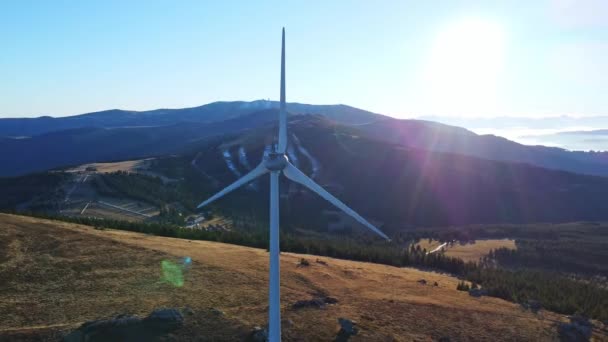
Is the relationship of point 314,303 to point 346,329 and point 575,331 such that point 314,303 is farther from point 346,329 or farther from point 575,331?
point 575,331

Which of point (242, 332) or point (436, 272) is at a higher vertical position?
point (242, 332)

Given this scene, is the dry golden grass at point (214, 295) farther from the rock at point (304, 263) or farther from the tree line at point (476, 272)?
the tree line at point (476, 272)

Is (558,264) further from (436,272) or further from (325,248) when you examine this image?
(325,248)

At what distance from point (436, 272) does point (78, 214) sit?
5250cm

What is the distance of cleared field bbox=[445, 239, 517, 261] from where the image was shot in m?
66.4

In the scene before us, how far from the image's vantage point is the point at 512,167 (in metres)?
160

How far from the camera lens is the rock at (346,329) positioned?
24891mm

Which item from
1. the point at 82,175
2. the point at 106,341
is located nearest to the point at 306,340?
the point at 106,341

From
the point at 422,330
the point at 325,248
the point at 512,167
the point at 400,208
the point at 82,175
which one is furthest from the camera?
the point at 512,167

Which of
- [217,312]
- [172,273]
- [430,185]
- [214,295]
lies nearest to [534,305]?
[214,295]

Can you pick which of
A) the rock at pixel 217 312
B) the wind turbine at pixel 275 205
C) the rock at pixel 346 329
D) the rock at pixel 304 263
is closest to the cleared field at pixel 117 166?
the rock at pixel 304 263

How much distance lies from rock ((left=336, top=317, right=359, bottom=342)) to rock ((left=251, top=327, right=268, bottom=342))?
3.69m

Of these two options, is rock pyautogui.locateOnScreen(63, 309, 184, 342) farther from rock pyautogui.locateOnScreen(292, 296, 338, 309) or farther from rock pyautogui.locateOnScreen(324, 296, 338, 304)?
rock pyautogui.locateOnScreen(324, 296, 338, 304)

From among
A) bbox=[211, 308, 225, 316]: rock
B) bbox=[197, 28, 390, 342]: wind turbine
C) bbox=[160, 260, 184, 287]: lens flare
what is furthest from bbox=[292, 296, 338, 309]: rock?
bbox=[160, 260, 184, 287]: lens flare
